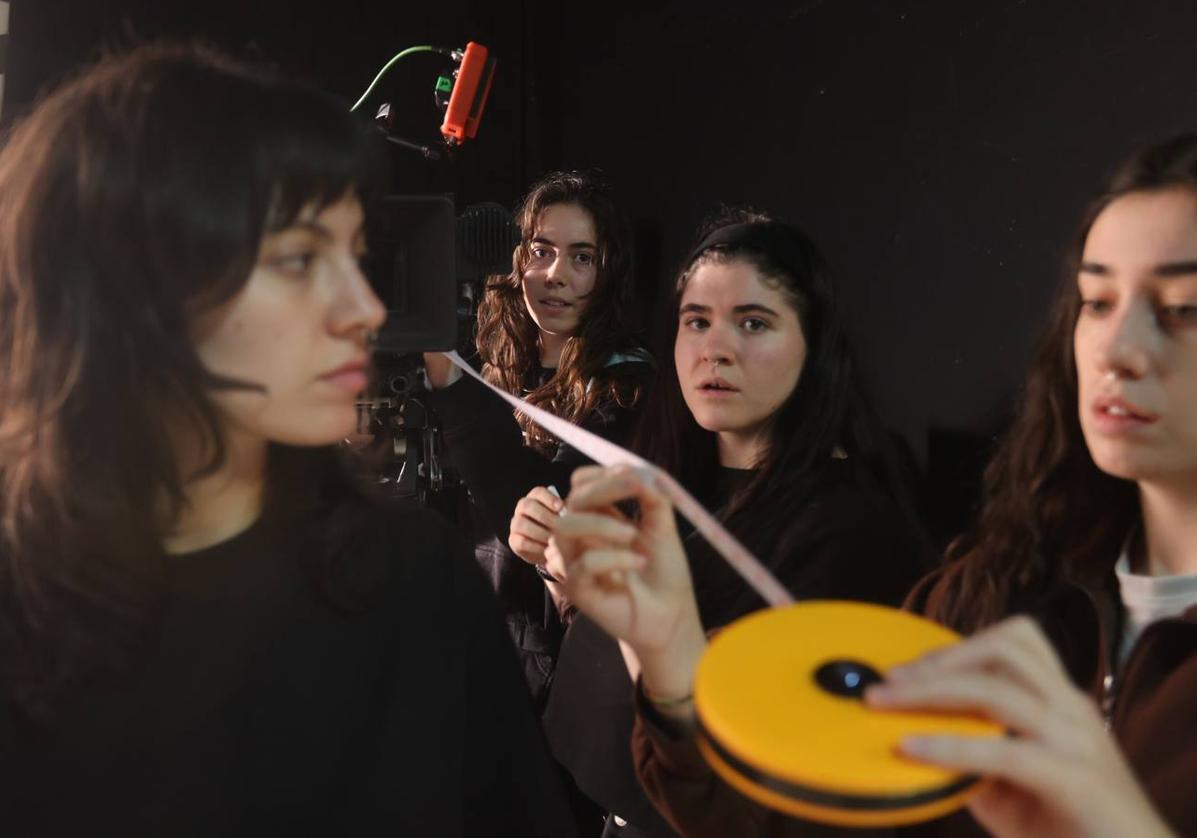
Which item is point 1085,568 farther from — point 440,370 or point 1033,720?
point 440,370

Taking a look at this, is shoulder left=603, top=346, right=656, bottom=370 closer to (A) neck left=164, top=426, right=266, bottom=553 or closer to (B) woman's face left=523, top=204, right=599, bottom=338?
(B) woman's face left=523, top=204, right=599, bottom=338

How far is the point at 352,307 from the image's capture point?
0.79 metres

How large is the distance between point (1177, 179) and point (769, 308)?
0.72 m

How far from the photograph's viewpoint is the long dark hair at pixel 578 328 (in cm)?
219

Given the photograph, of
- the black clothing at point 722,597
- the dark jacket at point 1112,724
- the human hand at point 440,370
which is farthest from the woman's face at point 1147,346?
the human hand at point 440,370

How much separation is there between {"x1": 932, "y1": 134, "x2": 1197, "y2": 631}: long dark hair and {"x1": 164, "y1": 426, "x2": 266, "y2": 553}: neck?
0.71 metres

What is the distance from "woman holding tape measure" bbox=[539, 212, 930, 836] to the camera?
1.39m

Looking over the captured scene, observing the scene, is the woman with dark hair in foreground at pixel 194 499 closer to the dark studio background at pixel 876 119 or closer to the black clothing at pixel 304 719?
the black clothing at pixel 304 719

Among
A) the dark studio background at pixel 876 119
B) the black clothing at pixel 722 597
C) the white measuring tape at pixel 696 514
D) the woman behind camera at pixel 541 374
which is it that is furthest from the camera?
the woman behind camera at pixel 541 374

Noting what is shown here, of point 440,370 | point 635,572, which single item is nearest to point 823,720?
point 635,572

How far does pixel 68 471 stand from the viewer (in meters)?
0.81

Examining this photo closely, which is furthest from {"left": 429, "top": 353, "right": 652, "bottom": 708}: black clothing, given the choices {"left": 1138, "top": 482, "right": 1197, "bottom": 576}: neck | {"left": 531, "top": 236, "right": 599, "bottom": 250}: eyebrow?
{"left": 1138, "top": 482, "right": 1197, "bottom": 576}: neck

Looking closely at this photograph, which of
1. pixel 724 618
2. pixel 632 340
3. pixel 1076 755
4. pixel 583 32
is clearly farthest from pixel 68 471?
pixel 583 32

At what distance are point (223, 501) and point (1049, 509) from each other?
0.83 metres
